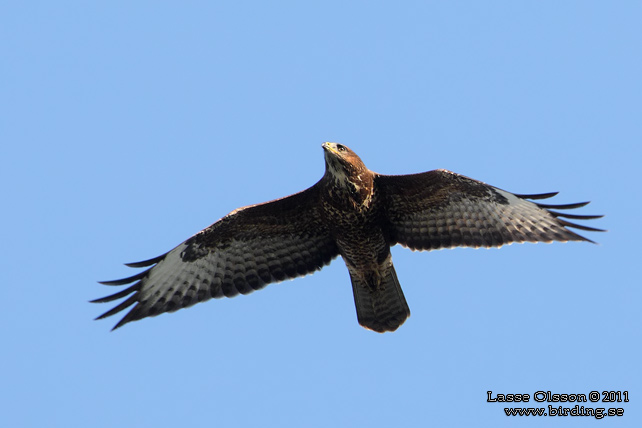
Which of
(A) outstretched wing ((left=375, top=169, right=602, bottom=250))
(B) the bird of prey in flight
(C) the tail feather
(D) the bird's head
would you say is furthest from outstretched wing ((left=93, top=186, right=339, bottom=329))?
(A) outstretched wing ((left=375, top=169, right=602, bottom=250))

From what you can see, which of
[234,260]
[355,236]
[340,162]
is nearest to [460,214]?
[355,236]

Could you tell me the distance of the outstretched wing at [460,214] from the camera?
29.5 feet

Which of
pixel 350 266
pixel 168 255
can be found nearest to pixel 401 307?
pixel 350 266

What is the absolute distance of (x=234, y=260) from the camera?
9609 mm

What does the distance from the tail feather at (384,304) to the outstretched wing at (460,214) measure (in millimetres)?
545

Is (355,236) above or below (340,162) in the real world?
below

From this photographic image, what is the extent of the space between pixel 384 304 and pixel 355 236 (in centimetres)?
98

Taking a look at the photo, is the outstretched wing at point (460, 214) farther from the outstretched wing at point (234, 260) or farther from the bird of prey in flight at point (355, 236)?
the outstretched wing at point (234, 260)

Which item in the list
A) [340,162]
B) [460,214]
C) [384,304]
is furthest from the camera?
[384,304]

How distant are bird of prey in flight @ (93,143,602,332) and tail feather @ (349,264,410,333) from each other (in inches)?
0.5

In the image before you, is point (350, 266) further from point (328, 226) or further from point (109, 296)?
point (109, 296)

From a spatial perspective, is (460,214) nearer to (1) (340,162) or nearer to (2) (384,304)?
(2) (384,304)

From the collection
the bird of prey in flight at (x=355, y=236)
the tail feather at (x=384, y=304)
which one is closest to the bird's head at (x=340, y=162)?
the bird of prey in flight at (x=355, y=236)

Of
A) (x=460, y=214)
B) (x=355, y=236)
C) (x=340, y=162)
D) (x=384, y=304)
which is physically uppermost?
(x=340, y=162)
